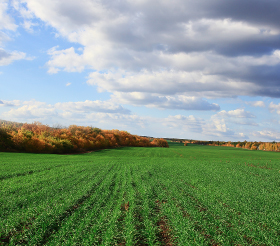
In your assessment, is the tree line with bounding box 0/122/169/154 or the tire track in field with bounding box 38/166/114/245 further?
the tree line with bounding box 0/122/169/154

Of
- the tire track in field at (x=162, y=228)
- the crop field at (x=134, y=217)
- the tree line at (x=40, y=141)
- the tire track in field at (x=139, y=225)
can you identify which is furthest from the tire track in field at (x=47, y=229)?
the tree line at (x=40, y=141)

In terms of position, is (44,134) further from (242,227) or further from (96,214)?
(242,227)

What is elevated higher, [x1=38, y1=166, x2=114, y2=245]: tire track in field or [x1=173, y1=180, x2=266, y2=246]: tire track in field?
[x1=173, y1=180, x2=266, y2=246]: tire track in field

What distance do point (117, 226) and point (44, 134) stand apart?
210 feet

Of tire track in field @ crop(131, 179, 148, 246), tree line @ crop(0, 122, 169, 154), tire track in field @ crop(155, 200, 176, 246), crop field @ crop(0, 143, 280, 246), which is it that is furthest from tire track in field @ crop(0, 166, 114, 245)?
tree line @ crop(0, 122, 169, 154)

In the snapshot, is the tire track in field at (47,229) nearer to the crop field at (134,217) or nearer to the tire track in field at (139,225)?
the crop field at (134,217)

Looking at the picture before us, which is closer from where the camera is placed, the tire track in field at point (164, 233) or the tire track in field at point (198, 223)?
the tire track in field at point (164, 233)

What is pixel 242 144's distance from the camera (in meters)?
171

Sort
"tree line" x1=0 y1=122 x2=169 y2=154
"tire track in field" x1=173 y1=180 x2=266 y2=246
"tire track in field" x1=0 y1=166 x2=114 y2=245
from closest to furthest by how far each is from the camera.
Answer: "tire track in field" x1=0 y1=166 x2=114 y2=245 < "tire track in field" x1=173 y1=180 x2=266 y2=246 < "tree line" x1=0 y1=122 x2=169 y2=154

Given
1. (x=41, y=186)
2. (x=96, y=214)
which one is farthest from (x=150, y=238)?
(x=41, y=186)

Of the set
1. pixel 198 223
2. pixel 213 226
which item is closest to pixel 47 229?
pixel 198 223

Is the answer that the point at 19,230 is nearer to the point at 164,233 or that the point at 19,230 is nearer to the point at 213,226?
the point at 164,233

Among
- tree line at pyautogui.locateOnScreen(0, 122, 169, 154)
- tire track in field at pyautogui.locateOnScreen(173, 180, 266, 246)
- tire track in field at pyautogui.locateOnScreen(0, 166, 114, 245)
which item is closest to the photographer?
tire track in field at pyautogui.locateOnScreen(0, 166, 114, 245)

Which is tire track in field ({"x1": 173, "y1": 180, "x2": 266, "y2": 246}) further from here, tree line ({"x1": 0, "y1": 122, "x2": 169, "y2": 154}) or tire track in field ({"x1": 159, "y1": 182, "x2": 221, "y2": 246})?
tree line ({"x1": 0, "y1": 122, "x2": 169, "y2": 154})
